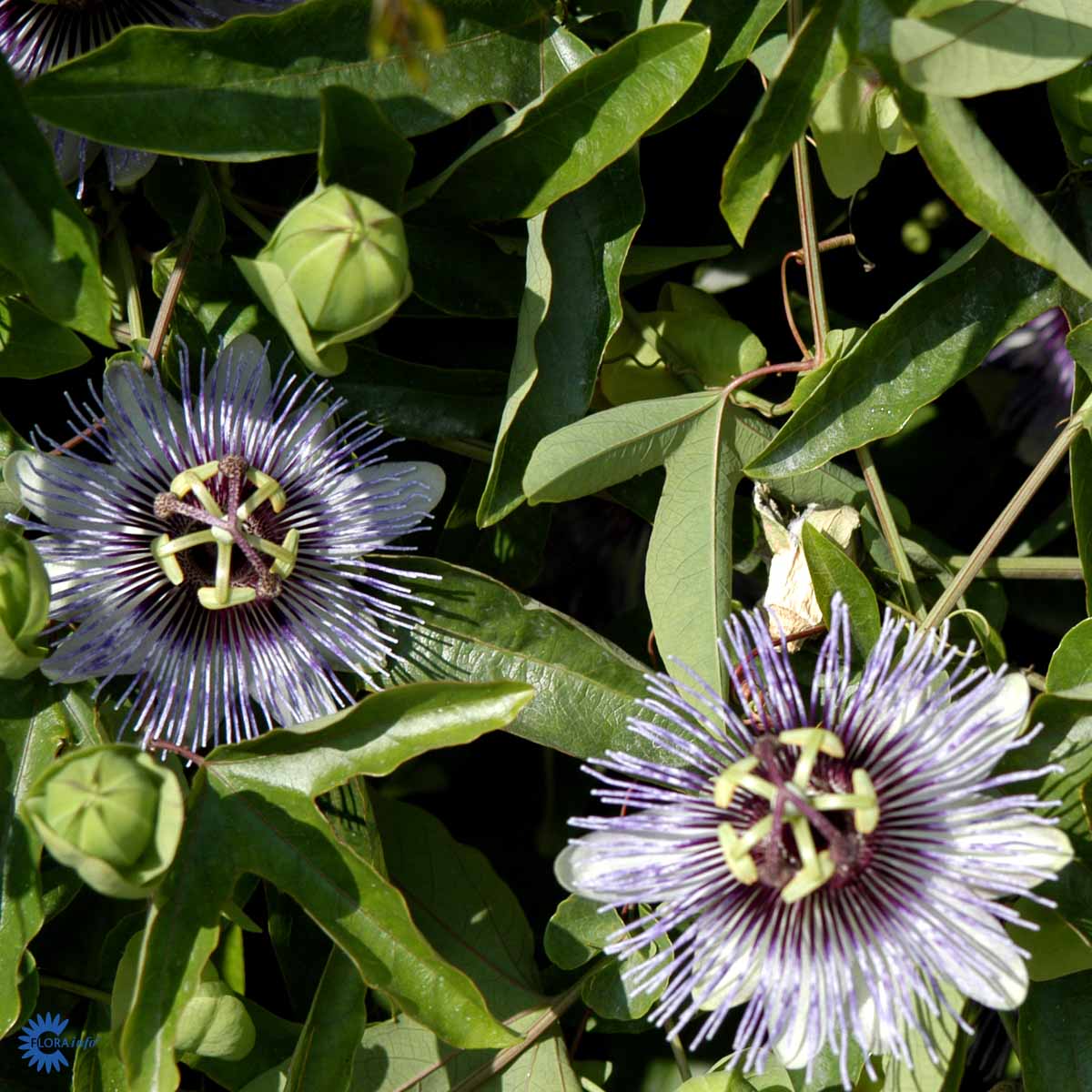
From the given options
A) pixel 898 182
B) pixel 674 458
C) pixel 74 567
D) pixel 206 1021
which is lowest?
pixel 206 1021

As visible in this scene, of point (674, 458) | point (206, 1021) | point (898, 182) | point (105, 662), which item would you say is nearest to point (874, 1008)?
point (674, 458)

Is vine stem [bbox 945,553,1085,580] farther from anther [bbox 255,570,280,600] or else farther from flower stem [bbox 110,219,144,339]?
flower stem [bbox 110,219,144,339]

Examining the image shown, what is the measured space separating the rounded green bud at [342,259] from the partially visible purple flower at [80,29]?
30cm

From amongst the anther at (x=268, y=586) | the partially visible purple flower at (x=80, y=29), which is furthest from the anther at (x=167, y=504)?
the partially visible purple flower at (x=80, y=29)

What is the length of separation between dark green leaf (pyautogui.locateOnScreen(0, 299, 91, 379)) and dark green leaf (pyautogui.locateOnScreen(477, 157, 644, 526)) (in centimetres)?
44

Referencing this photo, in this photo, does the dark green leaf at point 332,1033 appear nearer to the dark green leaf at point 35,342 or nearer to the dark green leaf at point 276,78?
the dark green leaf at point 35,342

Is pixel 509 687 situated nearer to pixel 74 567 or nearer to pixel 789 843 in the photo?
pixel 789 843

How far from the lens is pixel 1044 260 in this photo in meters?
1.21

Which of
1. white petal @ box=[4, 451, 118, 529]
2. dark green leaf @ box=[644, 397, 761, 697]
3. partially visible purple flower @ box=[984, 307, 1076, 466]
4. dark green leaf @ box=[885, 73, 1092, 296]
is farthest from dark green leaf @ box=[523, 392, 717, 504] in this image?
partially visible purple flower @ box=[984, 307, 1076, 466]

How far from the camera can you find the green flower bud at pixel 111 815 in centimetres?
114

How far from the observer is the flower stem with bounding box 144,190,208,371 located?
140 cm

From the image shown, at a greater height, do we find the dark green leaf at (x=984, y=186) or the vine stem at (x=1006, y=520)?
the dark green leaf at (x=984, y=186)

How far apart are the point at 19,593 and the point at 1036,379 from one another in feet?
4.65

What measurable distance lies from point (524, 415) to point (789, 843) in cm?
50
